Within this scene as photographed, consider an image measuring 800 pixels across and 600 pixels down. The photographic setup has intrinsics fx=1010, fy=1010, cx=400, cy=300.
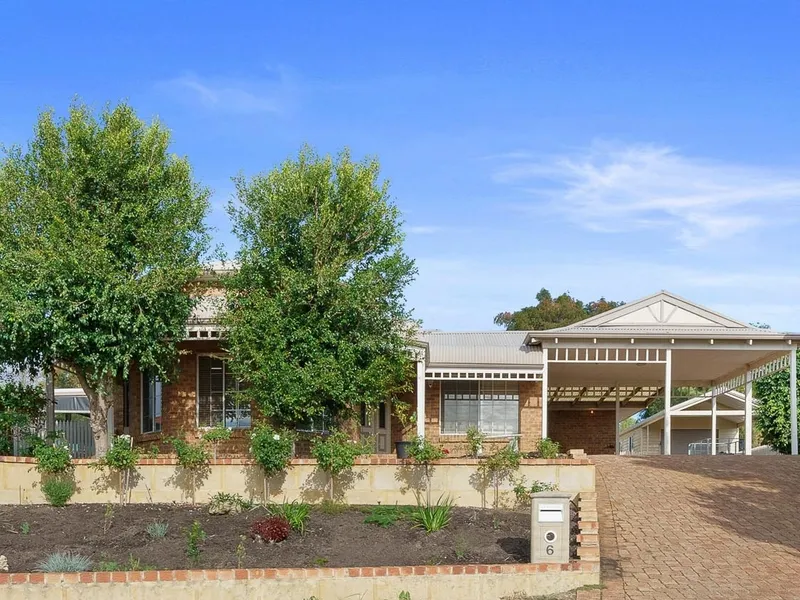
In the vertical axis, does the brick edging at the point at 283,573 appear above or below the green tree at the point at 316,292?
below

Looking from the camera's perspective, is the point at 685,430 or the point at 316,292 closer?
the point at 316,292

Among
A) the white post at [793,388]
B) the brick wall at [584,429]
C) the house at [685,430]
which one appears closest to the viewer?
the white post at [793,388]

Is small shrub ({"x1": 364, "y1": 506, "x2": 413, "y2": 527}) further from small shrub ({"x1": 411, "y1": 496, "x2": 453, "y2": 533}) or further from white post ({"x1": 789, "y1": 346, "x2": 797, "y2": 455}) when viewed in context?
white post ({"x1": 789, "y1": 346, "x2": 797, "y2": 455})

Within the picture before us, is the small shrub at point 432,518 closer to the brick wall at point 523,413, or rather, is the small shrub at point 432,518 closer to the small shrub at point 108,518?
the small shrub at point 108,518

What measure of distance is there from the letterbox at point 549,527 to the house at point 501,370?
29.7ft

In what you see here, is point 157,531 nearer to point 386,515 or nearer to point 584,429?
point 386,515

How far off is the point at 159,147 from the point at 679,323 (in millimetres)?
12672

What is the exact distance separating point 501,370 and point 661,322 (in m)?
4.07

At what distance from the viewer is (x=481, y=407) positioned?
79.0 ft

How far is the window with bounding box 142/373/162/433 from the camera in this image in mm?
20312

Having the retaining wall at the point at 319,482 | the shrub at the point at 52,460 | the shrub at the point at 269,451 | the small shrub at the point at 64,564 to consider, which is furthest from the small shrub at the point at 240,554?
the shrub at the point at 52,460

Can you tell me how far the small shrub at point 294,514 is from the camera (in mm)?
12969

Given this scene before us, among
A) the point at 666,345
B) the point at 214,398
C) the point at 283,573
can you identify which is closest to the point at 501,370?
the point at 666,345

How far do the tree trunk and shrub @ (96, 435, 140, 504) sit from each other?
1878 mm
